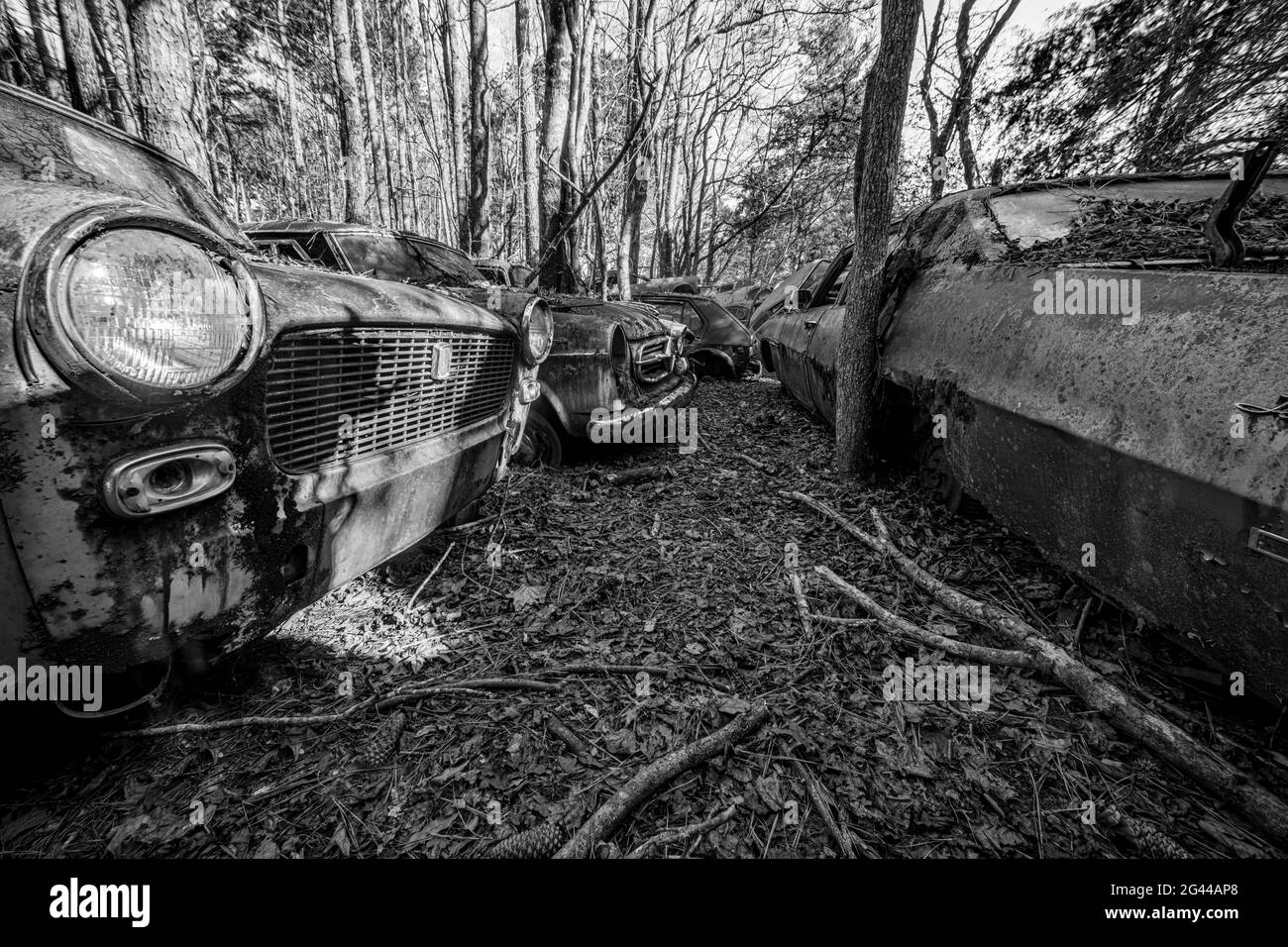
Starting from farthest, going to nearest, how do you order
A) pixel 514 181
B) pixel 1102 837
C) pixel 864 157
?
pixel 514 181 → pixel 864 157 → pixel 1102 837

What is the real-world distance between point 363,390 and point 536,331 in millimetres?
1261

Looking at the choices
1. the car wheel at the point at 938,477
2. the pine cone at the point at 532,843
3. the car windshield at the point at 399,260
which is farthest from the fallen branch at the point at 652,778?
the car windshield at the point at 399,260

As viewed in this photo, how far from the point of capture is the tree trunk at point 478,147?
36.4 feet

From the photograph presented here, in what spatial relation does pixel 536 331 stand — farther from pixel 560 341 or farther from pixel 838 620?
pixel 838 620

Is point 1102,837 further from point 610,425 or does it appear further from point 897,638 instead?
point 610,425

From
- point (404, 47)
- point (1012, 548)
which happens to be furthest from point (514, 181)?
point (1012, 548)

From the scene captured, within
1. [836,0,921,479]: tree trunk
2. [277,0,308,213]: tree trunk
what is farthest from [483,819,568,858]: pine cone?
[277,0,308,213]: tree trunk

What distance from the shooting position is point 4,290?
2.94ft

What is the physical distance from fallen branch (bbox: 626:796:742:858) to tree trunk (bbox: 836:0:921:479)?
2426 mm

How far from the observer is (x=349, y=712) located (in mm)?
1640

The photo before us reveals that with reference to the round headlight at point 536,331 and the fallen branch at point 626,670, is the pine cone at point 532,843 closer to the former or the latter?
the fallen branch at point 626,670

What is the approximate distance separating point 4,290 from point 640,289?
10534mm

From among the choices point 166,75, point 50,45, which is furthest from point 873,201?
point 50,45
